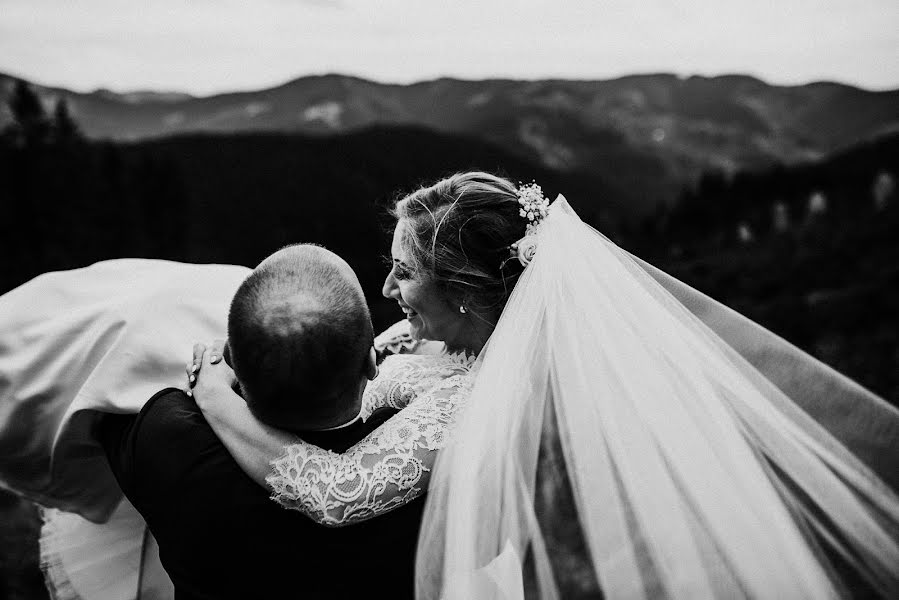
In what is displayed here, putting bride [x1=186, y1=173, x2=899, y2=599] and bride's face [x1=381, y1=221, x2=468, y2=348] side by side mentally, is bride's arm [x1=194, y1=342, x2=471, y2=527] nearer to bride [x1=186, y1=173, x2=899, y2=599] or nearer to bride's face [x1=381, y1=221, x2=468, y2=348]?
bride [x1=186, y1=173, x2=899, y2=599]

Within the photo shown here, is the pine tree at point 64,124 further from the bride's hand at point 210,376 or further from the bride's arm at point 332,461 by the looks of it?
the bride's arm at point 332,461

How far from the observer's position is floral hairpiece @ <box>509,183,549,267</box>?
161 centimetres

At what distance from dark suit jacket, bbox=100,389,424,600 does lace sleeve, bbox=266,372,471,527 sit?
5cm

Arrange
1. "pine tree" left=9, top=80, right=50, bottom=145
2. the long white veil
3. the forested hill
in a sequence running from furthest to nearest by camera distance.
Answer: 1. the forested hill
2. "pine tree" left=9, top=80, right=50, bottom=145
3. the long white veil

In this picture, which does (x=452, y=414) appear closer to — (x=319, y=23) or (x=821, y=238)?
(x=319, y=23)

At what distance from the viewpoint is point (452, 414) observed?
133 centimetres

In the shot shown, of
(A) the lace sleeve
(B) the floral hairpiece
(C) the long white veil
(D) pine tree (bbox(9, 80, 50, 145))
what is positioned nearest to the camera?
(C) the long white veil

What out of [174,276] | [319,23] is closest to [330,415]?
[174,276]

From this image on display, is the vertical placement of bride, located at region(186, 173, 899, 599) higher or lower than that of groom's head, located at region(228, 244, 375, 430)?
lower

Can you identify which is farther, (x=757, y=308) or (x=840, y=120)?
(x=840, y=120)

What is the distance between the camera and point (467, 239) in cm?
168

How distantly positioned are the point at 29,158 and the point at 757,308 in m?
13.7

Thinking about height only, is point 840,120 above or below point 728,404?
above

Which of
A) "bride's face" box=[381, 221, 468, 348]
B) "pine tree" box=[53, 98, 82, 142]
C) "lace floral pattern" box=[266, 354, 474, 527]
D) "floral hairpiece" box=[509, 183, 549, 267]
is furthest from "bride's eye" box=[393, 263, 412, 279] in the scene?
"pine tree" box=[53, 98, 82, 142]
